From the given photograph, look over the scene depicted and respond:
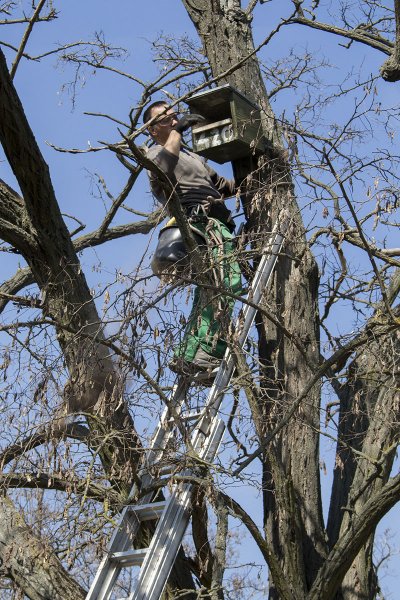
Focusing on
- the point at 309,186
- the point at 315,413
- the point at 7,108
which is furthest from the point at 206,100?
the point at 315,413

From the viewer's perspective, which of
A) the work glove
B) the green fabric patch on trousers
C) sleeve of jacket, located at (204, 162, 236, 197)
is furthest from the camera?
sleeve of jacket, located at (204, 162, 236, 197)

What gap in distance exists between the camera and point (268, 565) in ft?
18.7

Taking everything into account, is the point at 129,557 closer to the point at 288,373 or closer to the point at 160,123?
the point at 288,373

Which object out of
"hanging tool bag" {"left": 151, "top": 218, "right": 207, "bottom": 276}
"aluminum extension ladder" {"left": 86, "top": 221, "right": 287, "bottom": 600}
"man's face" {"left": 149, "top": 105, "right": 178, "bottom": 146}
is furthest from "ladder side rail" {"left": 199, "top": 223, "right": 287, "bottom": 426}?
"man's face" {"left": 149, "top": 105, "right": 178, "bottom": 146}

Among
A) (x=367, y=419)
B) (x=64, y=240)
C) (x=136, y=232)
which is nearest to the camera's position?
(x=64, y=240)

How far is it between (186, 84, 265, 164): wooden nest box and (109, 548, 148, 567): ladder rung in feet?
8.76

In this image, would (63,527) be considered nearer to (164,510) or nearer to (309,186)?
(164,510)

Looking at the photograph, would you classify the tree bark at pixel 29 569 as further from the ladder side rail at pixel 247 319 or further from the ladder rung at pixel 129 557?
the ladder side rail at pixel 247 319

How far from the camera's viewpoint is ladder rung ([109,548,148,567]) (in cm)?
523

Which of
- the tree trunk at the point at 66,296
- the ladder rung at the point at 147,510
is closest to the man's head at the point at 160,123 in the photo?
the tree trunk at the point at 66,296

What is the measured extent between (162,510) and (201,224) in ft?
5.97

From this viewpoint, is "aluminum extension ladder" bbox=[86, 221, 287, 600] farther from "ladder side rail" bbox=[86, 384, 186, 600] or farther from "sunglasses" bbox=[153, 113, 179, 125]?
"sunglasses" bbox=[153, 113, 179, 125]

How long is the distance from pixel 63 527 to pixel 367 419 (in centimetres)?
214

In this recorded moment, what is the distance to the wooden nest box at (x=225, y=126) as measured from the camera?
6871 millimetres
